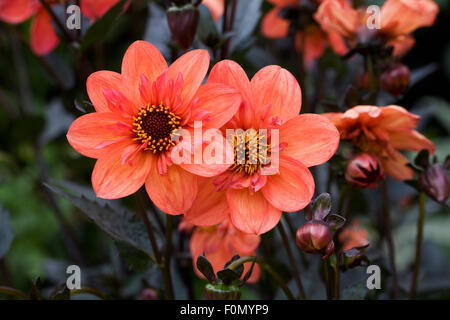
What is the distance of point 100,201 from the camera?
583 millimetres

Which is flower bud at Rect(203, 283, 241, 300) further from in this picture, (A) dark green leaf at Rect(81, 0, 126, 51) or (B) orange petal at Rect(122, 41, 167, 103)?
(A) dark green leaf at Rect(81, 0, 126, 51)

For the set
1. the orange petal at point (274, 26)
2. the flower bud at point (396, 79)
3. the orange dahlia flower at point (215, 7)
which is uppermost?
the orange dahlia flower at point (215, 7)

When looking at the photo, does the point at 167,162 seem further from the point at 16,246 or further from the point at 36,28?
the point at 16,246

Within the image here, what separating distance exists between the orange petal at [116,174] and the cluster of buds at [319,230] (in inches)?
6.2

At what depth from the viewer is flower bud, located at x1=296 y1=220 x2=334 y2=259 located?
438mm

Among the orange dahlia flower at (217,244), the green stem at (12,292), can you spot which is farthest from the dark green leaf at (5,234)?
the orange dahlia flower at (217,244)

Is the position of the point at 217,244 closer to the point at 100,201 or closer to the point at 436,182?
the point at 100,201

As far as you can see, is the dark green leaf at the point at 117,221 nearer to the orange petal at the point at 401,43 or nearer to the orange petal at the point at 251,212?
the orange petal at the point at 251,212

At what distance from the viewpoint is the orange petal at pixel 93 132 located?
17.8 inches

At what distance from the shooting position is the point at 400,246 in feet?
4.28

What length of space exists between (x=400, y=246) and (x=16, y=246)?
1010mm

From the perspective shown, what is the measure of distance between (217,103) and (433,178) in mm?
278

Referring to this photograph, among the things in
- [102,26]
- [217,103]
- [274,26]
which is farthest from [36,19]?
[217,103]

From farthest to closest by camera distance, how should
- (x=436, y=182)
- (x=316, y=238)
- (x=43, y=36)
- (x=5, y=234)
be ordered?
(x=43, y=36), (x=5, y=234), (x=436, y=182), (x=316, y=238)
